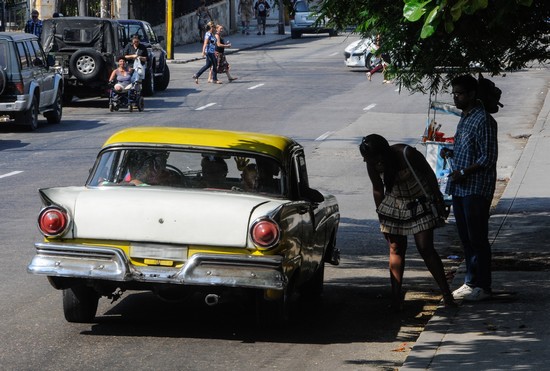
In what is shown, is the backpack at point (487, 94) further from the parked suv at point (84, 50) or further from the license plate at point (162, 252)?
the parked suv at point (84, 50)

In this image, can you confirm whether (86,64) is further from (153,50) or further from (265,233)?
(265,233)

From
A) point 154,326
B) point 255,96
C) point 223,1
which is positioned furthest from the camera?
point 223,1

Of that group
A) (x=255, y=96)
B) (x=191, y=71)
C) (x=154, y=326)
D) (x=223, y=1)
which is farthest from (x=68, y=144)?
(x=223, y=1)

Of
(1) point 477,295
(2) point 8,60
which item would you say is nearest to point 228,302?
(1) point 477,295

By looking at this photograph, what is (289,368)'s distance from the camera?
8.10 meters

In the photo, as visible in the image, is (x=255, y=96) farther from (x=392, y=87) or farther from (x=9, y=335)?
(x=9, y=335)

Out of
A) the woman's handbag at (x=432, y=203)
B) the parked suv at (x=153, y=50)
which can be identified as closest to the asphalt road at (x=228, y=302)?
the woman's handbag at (x=432, y=203)

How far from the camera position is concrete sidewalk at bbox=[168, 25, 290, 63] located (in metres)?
50.1

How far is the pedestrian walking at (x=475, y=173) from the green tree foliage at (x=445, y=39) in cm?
59

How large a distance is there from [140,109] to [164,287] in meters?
21.2

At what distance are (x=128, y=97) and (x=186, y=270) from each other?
21.4 meters

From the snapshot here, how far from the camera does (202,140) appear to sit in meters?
9.55

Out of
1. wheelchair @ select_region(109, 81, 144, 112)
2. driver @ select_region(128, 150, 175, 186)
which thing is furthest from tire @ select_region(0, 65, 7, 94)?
driver @ select_region(128, 150, 175, 186)

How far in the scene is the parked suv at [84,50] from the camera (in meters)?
29.8
